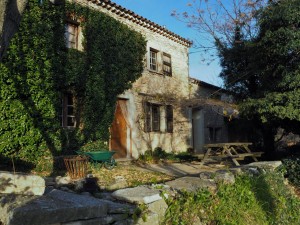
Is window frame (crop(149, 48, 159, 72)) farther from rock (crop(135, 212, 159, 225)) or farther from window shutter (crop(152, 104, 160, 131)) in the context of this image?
rock (crop(135, 212, 159, 225))

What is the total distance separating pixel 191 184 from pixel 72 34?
794 centimetres

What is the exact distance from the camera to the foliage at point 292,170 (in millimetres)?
7425

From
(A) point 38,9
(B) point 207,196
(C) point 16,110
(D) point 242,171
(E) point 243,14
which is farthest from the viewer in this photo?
(E) point 243,14

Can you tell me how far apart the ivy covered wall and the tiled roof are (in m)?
0.45

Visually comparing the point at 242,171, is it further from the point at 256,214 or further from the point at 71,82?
the point at 71,82

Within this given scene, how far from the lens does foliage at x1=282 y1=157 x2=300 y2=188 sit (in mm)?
7425

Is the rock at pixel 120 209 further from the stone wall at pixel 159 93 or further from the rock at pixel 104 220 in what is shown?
the stone wall at pixel 159 93

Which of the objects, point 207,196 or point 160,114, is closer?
point 207,196

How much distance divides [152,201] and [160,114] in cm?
1092

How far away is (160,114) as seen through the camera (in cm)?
1441

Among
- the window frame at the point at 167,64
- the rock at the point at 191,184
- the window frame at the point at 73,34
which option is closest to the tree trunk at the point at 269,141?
the window frame at the point at 167,64

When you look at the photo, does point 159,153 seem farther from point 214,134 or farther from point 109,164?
point 214,134

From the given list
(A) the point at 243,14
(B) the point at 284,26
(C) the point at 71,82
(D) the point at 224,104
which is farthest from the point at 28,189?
(A) the point at 243,14

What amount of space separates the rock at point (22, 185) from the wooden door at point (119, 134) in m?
8.55
